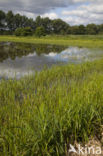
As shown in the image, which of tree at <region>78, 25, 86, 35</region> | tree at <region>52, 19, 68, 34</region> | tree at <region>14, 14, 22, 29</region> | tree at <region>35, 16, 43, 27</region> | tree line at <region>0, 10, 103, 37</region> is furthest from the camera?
tree at <region>52, 19, 68, 34</region>

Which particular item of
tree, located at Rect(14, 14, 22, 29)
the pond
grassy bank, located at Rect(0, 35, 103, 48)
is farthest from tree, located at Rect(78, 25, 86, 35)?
the pond

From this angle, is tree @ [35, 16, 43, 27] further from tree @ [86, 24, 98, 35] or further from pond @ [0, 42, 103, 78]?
pond @ [0, 42, 103, 78]

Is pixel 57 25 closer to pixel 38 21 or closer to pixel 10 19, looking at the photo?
pixel 38 21

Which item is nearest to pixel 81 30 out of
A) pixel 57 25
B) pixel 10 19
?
pixel 57 25

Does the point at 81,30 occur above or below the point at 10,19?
below

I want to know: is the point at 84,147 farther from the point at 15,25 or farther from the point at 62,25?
the point at 62,25

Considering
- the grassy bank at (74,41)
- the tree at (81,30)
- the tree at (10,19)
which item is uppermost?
the tree at (10,19)

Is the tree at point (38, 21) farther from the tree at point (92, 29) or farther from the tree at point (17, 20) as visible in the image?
the tree at point (92, 29)

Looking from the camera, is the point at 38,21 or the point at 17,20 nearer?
the point at 17,20

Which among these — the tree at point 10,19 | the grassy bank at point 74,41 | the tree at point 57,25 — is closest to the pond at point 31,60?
the grassy bank at point 74,41

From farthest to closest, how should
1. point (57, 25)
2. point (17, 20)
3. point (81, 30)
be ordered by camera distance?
point (57, 25), point (81, 30), point (17, 20)

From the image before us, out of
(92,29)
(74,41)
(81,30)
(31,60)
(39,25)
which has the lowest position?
(31,60)

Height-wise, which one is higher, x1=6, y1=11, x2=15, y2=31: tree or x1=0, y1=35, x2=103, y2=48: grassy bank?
x1=6, y1=11, x2=15, y2=31: tree

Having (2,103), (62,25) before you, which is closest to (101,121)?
(2,103)
